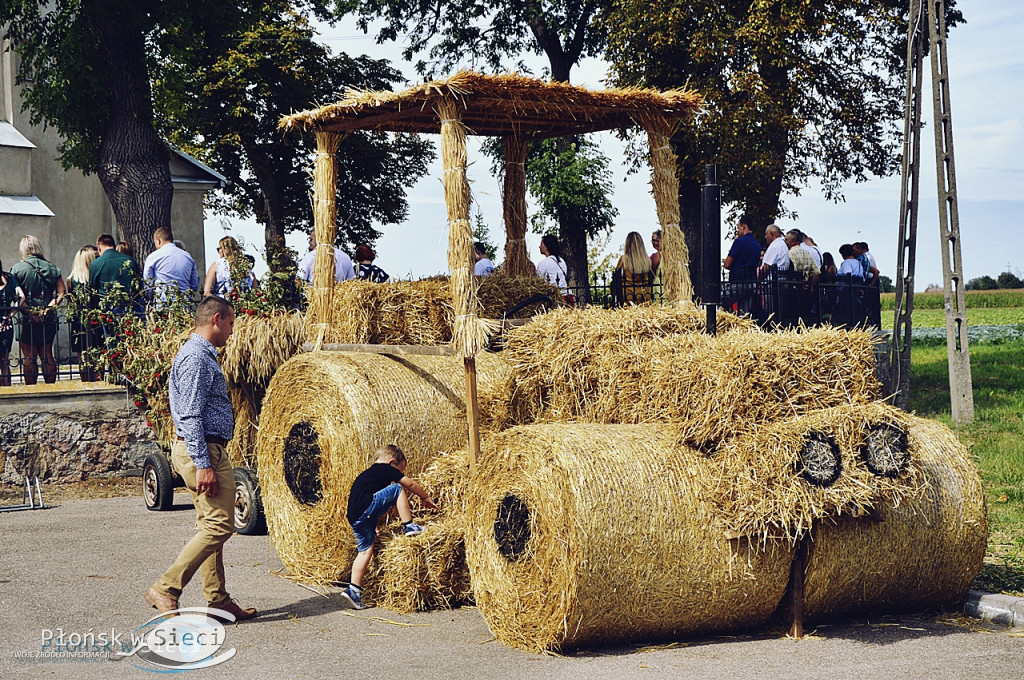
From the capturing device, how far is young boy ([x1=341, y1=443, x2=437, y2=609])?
24.2ft


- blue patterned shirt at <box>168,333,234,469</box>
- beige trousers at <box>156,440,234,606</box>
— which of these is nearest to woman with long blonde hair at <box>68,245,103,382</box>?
blue patterned shirt at <box>168,333,234,469</box>

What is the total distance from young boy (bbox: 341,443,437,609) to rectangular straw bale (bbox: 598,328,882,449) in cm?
175

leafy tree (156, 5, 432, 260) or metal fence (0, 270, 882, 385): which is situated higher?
leafy tree (156, 5, 432, 260)

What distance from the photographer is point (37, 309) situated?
44.7ft

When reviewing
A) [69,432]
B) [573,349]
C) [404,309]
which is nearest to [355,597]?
[573,349]

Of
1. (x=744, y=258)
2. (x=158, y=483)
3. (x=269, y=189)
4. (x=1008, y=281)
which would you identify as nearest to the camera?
(x=158, y=483)

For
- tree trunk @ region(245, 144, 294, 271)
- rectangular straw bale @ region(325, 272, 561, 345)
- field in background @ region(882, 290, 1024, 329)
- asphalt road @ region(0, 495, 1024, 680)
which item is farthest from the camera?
field in background @ region(882, 290, 1024, 329)

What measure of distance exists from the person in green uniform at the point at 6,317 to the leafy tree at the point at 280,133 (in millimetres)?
13974

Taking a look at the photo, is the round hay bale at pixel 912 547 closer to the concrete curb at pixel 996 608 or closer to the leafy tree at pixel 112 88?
the concrete curb at pixel 996 608

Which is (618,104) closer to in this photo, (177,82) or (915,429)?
(915,429)

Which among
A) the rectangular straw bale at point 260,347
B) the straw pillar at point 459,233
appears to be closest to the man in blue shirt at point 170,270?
the rectangular straw bale at point 260,347

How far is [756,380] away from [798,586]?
1225mm

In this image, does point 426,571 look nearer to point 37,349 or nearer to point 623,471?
point 623,471

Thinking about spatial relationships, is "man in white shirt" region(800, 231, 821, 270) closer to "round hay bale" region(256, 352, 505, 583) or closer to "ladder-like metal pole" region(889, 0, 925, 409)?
"ladder-like metal pole" region(889, 0, 925, 409)
